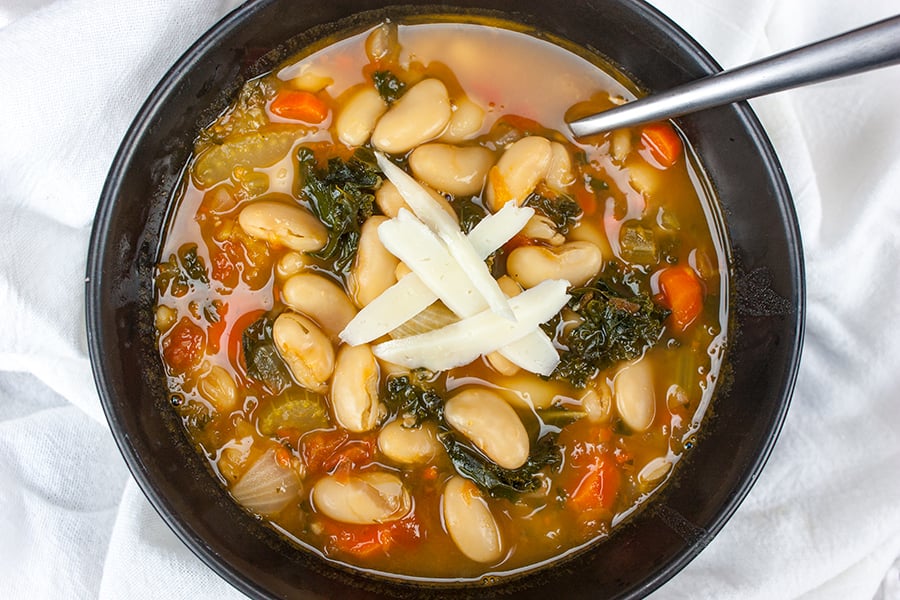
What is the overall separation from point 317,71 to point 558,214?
82cm

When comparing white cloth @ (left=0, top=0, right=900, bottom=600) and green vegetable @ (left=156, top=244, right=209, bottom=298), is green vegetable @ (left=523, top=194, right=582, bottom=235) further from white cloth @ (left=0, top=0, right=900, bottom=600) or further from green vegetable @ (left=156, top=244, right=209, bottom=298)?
green vegetable @ (left=156, top=244, right=209, bottom=298)

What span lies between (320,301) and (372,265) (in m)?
0.18

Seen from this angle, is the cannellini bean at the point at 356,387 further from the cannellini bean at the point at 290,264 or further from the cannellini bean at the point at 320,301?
the cannellini bean at the point at 290,264

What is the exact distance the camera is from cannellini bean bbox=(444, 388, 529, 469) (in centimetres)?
240

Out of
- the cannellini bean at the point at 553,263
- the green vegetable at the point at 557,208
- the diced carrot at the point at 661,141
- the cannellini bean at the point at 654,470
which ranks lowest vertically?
the cannellini bean at the point at 654,470

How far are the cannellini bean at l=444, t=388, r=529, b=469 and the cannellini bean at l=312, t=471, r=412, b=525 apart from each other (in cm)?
26

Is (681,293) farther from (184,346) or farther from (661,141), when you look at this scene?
(184,346)

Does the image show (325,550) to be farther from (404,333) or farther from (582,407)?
(582,407)

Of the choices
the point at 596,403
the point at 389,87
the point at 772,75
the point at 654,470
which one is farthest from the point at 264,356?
the point at 772,75

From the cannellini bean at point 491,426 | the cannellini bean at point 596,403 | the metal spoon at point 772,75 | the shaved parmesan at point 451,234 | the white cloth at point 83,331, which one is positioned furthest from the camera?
the white cloth at point 83,331

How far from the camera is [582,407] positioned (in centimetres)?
251

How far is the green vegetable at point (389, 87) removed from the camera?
250 centimetres

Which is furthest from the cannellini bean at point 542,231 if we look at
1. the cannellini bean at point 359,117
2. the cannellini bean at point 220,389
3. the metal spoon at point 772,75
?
the cannellini bean at point 220,389

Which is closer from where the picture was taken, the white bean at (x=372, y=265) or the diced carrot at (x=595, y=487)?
the white bean at (x=372, y=265)
